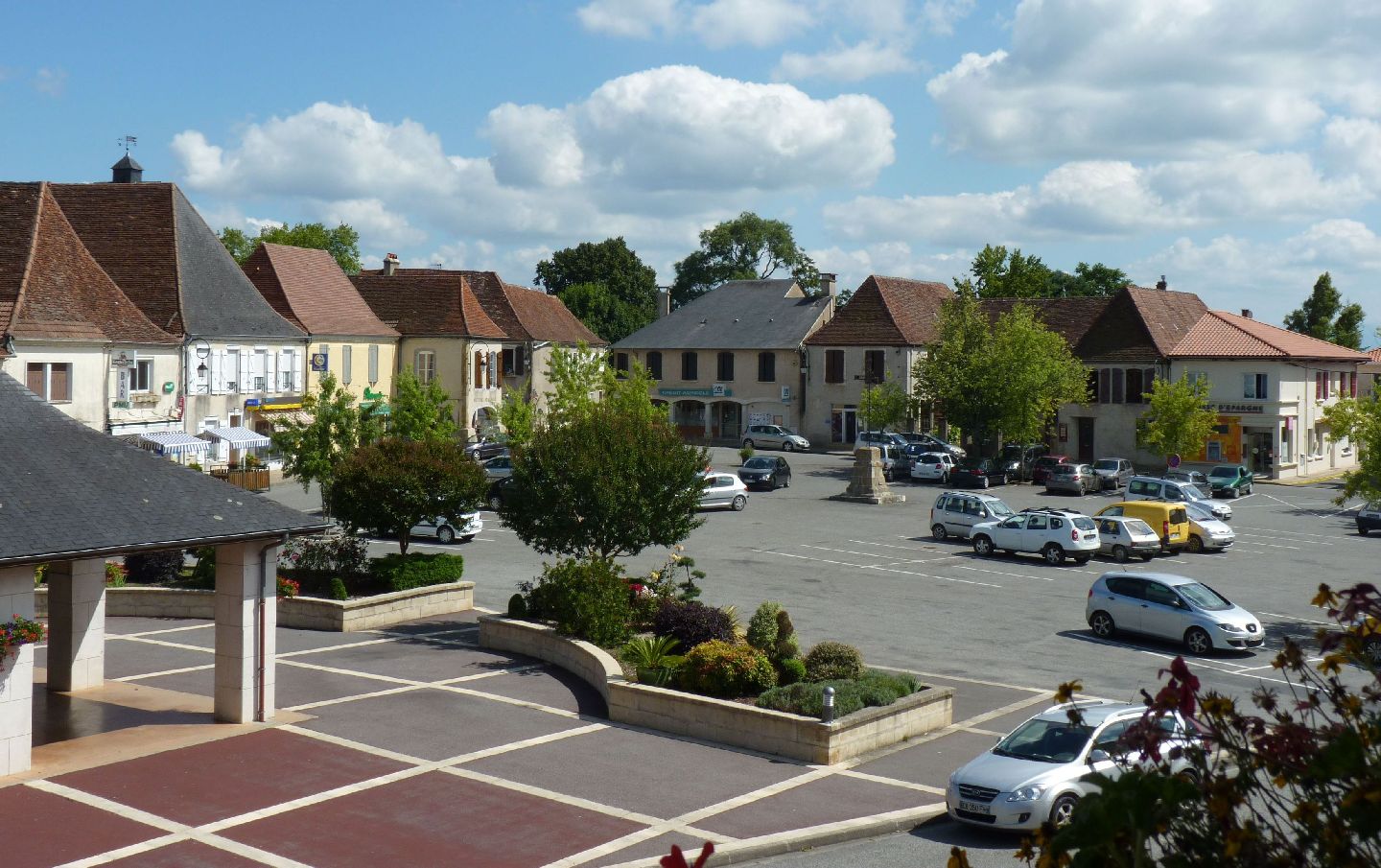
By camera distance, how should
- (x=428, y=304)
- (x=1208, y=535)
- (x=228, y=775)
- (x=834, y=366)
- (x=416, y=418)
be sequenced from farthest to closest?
(x=834, y=366), (x=428, y=304), (x=416, y=418), (x=1208, y=535), (x=228, y=775)

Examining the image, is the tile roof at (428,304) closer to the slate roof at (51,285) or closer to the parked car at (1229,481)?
the slate roof at (51,285)

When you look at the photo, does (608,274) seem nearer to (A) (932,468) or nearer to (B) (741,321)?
(B) (741,321)

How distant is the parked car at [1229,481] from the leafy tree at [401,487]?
36342mm

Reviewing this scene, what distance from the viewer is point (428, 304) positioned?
6831cm

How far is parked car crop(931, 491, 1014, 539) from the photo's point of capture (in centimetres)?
4028

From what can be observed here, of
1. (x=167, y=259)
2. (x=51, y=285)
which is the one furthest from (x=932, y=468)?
(x=51, y=285)

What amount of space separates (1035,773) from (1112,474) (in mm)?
42253

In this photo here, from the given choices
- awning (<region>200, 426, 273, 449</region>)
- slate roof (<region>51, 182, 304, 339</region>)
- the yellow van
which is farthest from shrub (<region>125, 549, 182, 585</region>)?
the yellow van

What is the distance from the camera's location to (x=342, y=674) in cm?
2217

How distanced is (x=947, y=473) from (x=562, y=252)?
197ft

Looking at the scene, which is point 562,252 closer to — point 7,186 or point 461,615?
point 7,186

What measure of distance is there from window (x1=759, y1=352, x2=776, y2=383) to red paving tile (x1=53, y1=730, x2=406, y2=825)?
190 feet

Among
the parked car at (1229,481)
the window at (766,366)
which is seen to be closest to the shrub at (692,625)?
the parked car at (1229,481)

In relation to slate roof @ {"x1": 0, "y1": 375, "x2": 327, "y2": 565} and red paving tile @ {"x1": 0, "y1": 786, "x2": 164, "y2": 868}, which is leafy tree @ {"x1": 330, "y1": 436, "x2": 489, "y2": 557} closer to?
slate roof @ {"x1": 0, "y1": 375, "x2": 327, "y2": 565}
